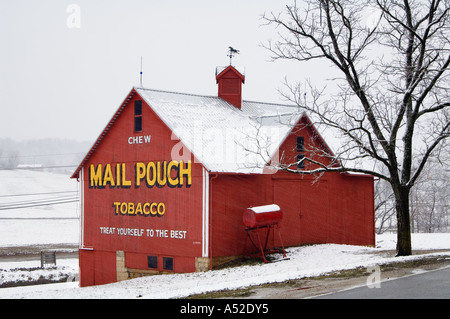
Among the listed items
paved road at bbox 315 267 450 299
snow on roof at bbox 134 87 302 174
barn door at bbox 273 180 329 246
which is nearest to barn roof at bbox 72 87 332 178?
snow on roof at bbox 134 87 302 174

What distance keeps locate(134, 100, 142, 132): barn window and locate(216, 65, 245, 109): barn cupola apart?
228 inches

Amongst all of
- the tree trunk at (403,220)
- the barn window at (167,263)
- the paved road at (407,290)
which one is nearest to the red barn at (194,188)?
the barn window at (167,263)

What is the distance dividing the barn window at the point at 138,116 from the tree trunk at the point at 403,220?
35.5 ft

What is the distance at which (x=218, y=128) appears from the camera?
944 inches

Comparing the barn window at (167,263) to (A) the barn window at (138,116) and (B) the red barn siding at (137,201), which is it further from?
(A) the barn window at (138,116)

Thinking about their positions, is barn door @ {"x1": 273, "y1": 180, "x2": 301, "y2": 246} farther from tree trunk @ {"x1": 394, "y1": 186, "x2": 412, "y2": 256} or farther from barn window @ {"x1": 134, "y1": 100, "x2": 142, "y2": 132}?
barn window @ {"x1": 134, "y1": 100, "x2": 142, "y2": 132}

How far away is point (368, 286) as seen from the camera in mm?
12383

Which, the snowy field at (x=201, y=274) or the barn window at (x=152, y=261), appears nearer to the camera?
the snowy field at (x=201, y=274)

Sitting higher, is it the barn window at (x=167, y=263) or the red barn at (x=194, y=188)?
the red barn at (x=194, y=188)

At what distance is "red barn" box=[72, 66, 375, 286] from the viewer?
2139 centimetres

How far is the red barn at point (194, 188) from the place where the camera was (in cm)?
2139

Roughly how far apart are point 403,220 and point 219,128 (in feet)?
28.9

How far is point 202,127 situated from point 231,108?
4.21 metres

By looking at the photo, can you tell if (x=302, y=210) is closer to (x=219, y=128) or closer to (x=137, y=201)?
(x=219, y=128)
